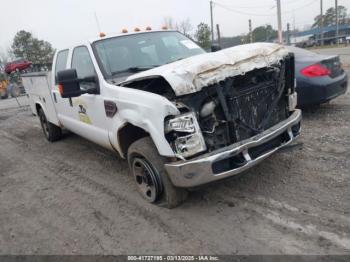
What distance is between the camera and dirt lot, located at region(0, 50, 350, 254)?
114 inches

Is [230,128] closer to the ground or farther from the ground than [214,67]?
closer to the ground

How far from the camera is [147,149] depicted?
3.38 meters

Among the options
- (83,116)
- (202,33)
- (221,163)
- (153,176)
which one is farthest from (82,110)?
(202,33)

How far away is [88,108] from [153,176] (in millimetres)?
1644

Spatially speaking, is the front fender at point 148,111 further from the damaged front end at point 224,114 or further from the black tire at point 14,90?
the black tire at point 14,90

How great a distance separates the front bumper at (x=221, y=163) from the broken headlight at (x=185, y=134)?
95 millimetres

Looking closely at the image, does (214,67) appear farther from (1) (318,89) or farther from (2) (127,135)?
(1) (318,89)

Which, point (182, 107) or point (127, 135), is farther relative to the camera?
point (127, 135)

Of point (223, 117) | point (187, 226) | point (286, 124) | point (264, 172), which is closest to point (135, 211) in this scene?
point (187, 226)

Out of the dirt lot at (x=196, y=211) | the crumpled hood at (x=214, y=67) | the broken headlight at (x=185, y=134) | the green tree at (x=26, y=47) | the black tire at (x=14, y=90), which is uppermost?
the green tree at (x=26, y=47)

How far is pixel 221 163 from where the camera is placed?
3035mm

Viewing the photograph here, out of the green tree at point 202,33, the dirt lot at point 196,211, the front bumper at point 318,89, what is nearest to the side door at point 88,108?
the dirt lot at point 196,211

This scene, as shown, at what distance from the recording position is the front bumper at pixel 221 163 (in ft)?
9.68

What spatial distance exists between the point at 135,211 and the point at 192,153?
1078mm
